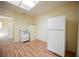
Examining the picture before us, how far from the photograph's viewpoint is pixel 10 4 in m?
1.45

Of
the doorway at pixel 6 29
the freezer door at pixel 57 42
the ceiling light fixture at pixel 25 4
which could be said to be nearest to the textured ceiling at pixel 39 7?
the ceiling light fixture at pixel 25 4

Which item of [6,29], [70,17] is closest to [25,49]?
[6,29]

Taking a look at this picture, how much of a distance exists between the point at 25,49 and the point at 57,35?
87 cm

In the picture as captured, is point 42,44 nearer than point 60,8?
No

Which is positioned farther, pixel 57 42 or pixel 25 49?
pixel 57 42

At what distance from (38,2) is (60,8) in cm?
48

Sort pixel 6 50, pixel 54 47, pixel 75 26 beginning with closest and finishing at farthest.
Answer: pixel 75 26 < pixel 6 50 < pixel 54 47

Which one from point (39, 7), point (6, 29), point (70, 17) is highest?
point (39, 7)

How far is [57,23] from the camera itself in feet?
5.78

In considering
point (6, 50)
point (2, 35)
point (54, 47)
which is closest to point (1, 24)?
point (2, 35)

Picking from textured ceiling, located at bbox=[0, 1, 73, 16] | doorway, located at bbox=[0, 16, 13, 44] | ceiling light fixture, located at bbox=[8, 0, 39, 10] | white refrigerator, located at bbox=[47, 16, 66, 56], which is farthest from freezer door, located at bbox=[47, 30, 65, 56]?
doorway, located at bbox=[0, 16, 13, 44]

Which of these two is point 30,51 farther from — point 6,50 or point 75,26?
point 75,26

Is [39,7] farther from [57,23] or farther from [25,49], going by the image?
[25,49]

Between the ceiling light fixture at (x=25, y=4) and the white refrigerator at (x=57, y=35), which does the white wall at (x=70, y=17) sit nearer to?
the white refrigerator at (x=57, y=35)
